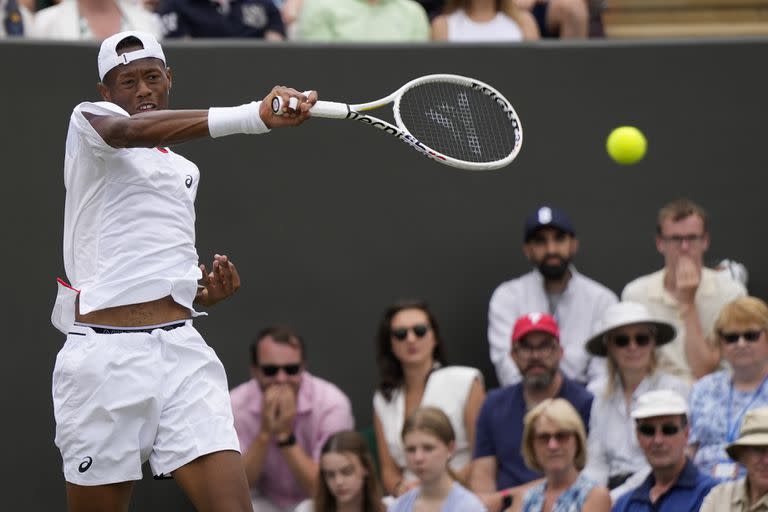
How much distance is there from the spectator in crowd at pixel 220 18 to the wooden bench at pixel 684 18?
7.80 ft

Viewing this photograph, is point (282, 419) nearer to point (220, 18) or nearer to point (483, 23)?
point (220, 18)

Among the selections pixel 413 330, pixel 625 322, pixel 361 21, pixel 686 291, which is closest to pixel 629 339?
pixel 625 322

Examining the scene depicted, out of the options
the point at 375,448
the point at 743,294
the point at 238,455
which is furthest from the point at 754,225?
the point at 238,455

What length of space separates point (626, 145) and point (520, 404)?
75.7 inches

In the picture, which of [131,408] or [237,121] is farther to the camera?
[131,408]

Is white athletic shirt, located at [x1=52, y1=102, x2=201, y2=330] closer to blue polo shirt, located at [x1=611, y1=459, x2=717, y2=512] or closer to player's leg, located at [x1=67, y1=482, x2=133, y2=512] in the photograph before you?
player's leg, located at [x1=67, y1=482, x2=133, y2=512]

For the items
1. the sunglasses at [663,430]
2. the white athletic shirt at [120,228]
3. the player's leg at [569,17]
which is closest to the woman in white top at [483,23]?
the player's leg at [569,17]

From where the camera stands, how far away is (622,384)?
7891 millimetres

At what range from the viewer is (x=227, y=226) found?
902cm

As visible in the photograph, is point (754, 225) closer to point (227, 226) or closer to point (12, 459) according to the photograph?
point (227, 226)

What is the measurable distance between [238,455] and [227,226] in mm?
4058

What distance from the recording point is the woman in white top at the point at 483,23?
9.32 meters

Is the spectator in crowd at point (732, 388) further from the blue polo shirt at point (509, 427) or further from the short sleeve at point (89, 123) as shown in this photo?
the short sleeve at point (89, 123)

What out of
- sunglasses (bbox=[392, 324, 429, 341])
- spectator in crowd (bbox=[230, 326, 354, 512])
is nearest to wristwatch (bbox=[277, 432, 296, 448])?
spectator in crowd (bbox=[230, 326, 354, 512])
